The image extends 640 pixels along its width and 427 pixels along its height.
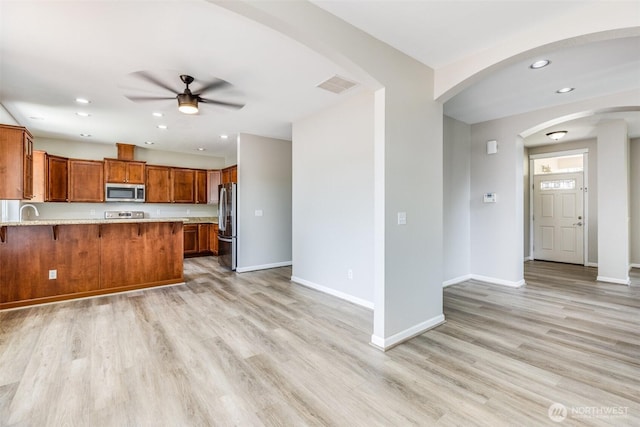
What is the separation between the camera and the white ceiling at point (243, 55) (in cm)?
220

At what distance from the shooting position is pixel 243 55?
2.81 metres

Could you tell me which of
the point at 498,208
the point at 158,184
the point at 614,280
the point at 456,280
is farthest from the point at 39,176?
the point at 614,280

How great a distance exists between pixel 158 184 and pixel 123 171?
2.62ft

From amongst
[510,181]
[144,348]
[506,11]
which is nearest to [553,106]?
[510,181]

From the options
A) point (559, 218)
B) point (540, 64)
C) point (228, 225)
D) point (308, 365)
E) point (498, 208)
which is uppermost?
point (540, 64)

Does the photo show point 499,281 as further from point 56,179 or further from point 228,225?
point 56,179

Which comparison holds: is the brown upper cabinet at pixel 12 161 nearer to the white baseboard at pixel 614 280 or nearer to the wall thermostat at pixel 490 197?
the wall thermostat at pixel 490 197

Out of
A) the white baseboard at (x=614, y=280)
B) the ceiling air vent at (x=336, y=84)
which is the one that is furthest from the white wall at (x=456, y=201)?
the white baseboard at (x=614, y=280)

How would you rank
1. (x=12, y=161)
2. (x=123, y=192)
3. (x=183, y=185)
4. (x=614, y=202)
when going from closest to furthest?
(x=12, y=161)
(x=614, y=202)
(x=123, y=192)
(x=183, y=185)

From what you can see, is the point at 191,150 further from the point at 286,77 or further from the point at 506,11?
the point at 506,11

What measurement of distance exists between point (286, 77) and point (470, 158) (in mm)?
3690

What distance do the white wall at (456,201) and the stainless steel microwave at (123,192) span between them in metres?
6.88

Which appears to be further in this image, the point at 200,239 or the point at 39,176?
the point at 200,239

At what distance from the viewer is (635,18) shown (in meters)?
1.98
